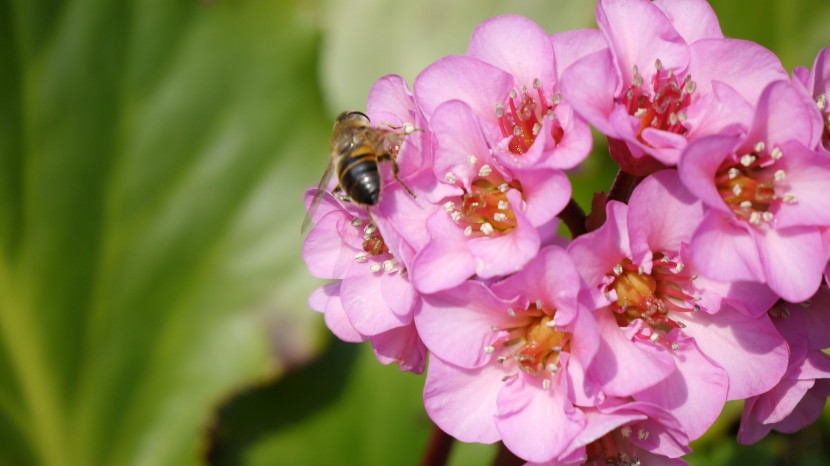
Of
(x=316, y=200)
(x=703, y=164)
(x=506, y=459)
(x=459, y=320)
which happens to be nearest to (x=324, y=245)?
(x=316, y=200)

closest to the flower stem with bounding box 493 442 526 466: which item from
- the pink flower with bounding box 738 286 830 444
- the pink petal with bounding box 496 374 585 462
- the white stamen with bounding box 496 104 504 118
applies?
the pink petal with bounding box 496 374 585 462

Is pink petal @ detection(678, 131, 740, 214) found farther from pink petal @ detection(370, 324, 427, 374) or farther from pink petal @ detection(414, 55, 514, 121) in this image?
pink petal @ detection(370, 324, 427, 374)

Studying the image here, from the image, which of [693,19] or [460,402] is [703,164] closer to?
[693,19]

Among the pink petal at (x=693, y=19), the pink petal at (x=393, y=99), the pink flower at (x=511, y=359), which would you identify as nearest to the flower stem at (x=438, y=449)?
the pink flower at (x=511, y=359)

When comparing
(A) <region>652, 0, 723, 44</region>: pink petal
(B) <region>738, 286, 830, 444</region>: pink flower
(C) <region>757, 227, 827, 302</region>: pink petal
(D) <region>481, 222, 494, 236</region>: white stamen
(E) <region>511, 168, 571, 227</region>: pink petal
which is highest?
(A) <region>652, 0, 723, 44</region>: pink petal

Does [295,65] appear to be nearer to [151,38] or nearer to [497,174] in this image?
[151,38]

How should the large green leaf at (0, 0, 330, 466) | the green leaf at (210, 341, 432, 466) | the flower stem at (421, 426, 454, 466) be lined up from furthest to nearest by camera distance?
1. the green leaf at (210, 341, 432, 466)
2. the large green leaf at (0, 0, 330, 466)
3. the flower stem at (421, 426, 454, 466)

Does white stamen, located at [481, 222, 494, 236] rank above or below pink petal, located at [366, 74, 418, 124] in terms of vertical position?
below
